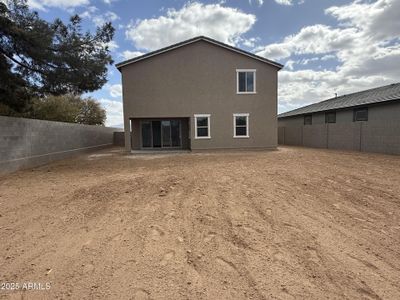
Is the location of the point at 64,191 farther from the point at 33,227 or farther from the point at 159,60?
the point at 159,60

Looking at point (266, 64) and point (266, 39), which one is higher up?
point (266, 39)

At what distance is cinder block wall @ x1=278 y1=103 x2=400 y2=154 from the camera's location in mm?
13231

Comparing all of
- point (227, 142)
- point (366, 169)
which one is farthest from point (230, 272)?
point (227, 142)

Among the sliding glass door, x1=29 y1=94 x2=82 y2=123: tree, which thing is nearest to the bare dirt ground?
the sliding glass door

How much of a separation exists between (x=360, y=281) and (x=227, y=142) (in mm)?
13496

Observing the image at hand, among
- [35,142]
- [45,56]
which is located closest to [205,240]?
[45,56]

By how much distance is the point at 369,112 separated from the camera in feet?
51.6

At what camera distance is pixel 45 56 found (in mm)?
9188

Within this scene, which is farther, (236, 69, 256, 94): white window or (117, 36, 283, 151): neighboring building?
(236, 69, 256, 94): white window

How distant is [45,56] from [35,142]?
3.83 m

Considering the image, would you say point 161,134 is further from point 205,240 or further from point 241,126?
point 205,240

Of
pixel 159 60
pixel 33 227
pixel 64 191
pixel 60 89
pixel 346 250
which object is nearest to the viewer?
pixel 346 250

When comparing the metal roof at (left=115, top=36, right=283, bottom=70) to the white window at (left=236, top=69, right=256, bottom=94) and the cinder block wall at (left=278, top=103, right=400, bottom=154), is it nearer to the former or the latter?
the white window at (left=236, top=69, right=256, bottom=94)

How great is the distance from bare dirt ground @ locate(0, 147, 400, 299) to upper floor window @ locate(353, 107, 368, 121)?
1165cm
